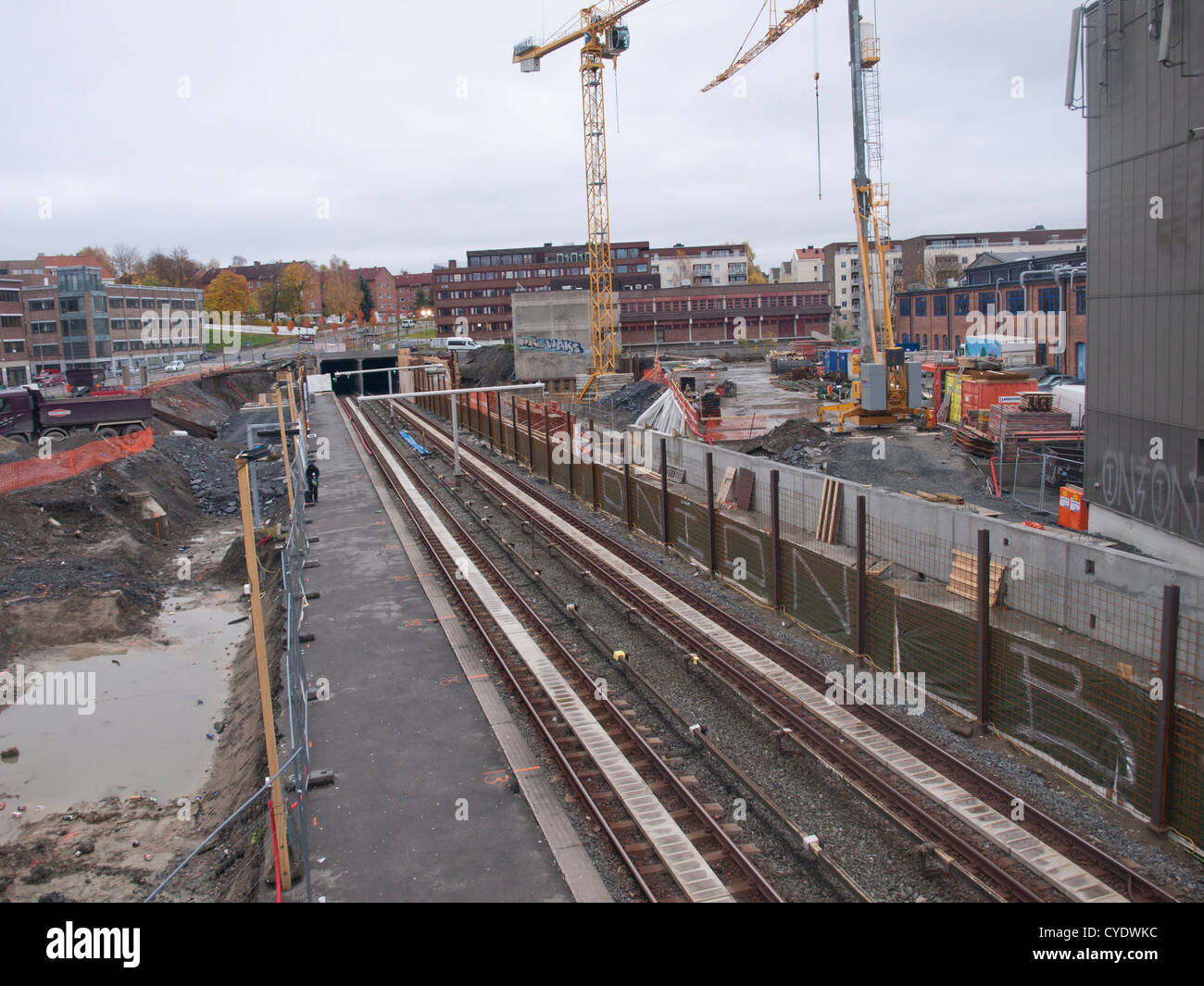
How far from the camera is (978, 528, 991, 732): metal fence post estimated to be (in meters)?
10.1

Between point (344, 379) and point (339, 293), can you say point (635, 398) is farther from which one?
point (339, 293)

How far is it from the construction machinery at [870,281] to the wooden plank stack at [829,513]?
55.4ft

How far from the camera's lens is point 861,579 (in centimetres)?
1269

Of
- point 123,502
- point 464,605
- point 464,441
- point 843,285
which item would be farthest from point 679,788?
point 843,285

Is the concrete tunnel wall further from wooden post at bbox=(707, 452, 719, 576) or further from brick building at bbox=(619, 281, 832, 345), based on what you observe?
brick building at bbox=(619, 281, 832, 345)

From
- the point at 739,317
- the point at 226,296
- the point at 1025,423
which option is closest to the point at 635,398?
the point at 1025,423

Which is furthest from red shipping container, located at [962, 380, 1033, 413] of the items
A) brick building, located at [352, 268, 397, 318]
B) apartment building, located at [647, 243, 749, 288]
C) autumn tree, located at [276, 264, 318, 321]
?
brick building, located at [352, 268, 397, 318]

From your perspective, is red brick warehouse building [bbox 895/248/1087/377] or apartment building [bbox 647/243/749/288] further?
apartment building [bbox 647/243/749/288]

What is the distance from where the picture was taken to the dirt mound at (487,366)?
259 ft

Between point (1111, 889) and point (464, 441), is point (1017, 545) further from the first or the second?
point (464, 441)

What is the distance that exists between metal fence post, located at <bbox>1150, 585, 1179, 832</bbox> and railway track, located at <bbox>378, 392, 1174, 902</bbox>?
839 mm

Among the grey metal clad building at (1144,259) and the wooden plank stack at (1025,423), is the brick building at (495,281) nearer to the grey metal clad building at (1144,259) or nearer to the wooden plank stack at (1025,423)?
the wooden plank stack at (1025,423)

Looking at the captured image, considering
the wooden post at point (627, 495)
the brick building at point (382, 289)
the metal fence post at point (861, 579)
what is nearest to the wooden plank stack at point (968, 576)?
A: the metal fence post at point (861, 579)
